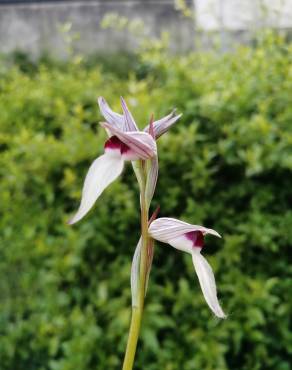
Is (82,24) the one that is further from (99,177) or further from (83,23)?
(99,177)

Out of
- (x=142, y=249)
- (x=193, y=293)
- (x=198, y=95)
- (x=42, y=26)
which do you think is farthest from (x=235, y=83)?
(x=42, y=26)

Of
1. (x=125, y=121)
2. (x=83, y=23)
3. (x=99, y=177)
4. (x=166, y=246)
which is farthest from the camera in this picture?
(x=83, y=23)

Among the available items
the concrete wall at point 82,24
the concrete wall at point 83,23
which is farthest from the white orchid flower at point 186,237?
the concrete wall at point 82,24

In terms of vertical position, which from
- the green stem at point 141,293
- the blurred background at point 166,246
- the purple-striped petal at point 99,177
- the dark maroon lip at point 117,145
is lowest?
the blurred background at point 166,246

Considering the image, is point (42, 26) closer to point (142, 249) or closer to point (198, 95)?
→ point (198, 95)

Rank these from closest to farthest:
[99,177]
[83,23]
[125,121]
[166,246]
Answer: [99,177] < [125,121] < [166,246] < [83,23]

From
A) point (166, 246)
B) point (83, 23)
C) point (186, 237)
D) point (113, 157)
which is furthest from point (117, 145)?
point (83, 23)

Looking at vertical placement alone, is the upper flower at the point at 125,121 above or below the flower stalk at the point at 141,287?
above

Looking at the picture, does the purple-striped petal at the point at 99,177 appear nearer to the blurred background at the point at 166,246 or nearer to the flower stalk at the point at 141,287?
the flower stalk at the point at 141,287
